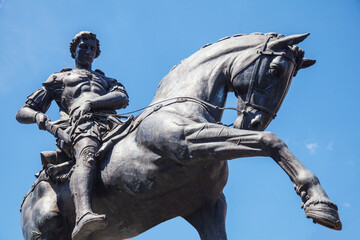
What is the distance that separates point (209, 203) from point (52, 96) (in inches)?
125

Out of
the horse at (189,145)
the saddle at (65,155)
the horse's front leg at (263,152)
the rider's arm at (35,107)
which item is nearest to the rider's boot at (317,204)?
the horse's front leg at (263,152)

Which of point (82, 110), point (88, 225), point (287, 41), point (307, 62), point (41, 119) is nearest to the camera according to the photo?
point (88, 225)

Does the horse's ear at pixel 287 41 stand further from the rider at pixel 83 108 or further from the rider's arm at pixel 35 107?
the rider's arm at pixel 35 107

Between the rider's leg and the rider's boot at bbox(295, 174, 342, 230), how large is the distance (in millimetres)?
2438

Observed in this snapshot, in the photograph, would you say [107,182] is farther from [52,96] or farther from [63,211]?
[52,96]

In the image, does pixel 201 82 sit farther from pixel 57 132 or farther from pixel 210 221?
pixel 57 132

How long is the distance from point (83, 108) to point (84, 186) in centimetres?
141

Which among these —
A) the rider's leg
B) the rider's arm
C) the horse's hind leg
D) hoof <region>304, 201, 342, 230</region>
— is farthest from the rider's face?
hoof <region>304, 201, 342, 230</region>

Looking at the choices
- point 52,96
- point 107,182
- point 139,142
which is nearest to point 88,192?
point 107,182

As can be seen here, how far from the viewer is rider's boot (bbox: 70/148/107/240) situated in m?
8.22

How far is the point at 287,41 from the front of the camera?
9.02 metres

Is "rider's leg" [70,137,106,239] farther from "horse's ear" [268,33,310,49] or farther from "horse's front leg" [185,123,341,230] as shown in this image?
"horse's ear" [268,33,310,49]

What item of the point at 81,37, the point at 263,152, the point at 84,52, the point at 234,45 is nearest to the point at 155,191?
the point at 263,152

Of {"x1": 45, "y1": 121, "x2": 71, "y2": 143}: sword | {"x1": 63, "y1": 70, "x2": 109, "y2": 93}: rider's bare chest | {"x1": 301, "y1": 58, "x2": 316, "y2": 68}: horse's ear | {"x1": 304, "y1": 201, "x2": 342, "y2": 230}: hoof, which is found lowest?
{"x1": 304, "y1": 201, "x2": 342, "y2": 230}: hoof
